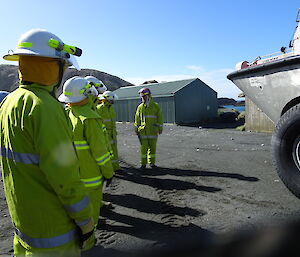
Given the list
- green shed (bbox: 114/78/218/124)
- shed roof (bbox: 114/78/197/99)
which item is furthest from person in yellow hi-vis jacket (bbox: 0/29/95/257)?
shed roof (bbox: 114/78/197/99)

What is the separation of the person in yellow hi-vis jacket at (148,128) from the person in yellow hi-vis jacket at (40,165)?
4.75m

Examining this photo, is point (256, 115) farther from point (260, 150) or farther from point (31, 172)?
point (31, 172)

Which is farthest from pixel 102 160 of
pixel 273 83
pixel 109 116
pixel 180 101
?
pixel 180 101

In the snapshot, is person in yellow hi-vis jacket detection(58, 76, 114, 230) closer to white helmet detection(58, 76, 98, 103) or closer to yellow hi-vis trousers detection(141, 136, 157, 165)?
white helmet detection(58, 76, 98, 103)

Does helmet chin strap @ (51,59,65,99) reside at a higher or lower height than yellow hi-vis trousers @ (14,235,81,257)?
higher

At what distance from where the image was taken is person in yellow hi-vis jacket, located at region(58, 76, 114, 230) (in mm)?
2734

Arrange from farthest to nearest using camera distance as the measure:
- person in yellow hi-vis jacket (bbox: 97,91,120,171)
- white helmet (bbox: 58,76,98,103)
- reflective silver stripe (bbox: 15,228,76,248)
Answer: person in yellow hi-vis jacket (bbox: 97,91,120,171) → white helmet (bbox: 58,76,98,103) → reflective silver stripe (bbox: 15,228,76,248)

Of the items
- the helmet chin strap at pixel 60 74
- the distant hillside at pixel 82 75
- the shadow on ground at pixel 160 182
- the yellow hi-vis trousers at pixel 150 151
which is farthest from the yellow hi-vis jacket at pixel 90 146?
the distant hillside at pixel 82 75

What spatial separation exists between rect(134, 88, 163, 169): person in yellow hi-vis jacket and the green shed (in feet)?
38.2

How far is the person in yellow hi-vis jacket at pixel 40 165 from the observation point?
56.6 inches

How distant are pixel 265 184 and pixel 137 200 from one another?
93.4 inches

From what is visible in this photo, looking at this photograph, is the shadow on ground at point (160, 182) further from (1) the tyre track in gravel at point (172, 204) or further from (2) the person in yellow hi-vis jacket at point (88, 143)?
(2) the person in yellow hi-vis jacket at point (88, 143)

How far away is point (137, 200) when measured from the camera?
172 inches

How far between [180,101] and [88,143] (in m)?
16.1
